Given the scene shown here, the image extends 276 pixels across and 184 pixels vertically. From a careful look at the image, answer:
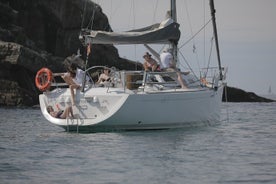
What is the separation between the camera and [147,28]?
23328 mm

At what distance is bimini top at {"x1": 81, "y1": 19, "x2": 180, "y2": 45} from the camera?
2203 centimetres

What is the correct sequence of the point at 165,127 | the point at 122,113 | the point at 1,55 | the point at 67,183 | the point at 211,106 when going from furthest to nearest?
the point at 1,55
the point at 211,106
the point at 165,127
the point at 122,113
the point at 67,183

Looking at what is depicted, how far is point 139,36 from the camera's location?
2202 cm

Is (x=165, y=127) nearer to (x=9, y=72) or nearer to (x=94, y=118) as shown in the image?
(x=94, y=118)

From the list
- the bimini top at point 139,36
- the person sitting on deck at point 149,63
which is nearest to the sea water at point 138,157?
the person sitting on deck at point 149,63

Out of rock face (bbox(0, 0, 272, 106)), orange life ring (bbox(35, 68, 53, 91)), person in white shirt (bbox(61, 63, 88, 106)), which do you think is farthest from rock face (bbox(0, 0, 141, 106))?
person in white shirt (bbox(61, 63, 88, 106))

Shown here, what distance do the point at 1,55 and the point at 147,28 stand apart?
18593 mm

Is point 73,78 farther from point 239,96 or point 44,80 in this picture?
point 239,96

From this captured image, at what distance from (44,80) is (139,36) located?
3.41 meters

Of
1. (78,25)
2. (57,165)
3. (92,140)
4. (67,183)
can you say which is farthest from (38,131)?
(78,25)

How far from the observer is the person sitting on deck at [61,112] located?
19797 mm

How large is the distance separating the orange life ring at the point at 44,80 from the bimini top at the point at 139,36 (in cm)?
203

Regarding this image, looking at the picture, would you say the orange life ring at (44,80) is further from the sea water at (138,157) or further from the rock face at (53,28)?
the rock face at (53,28)

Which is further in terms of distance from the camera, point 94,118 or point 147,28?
point 147,28
